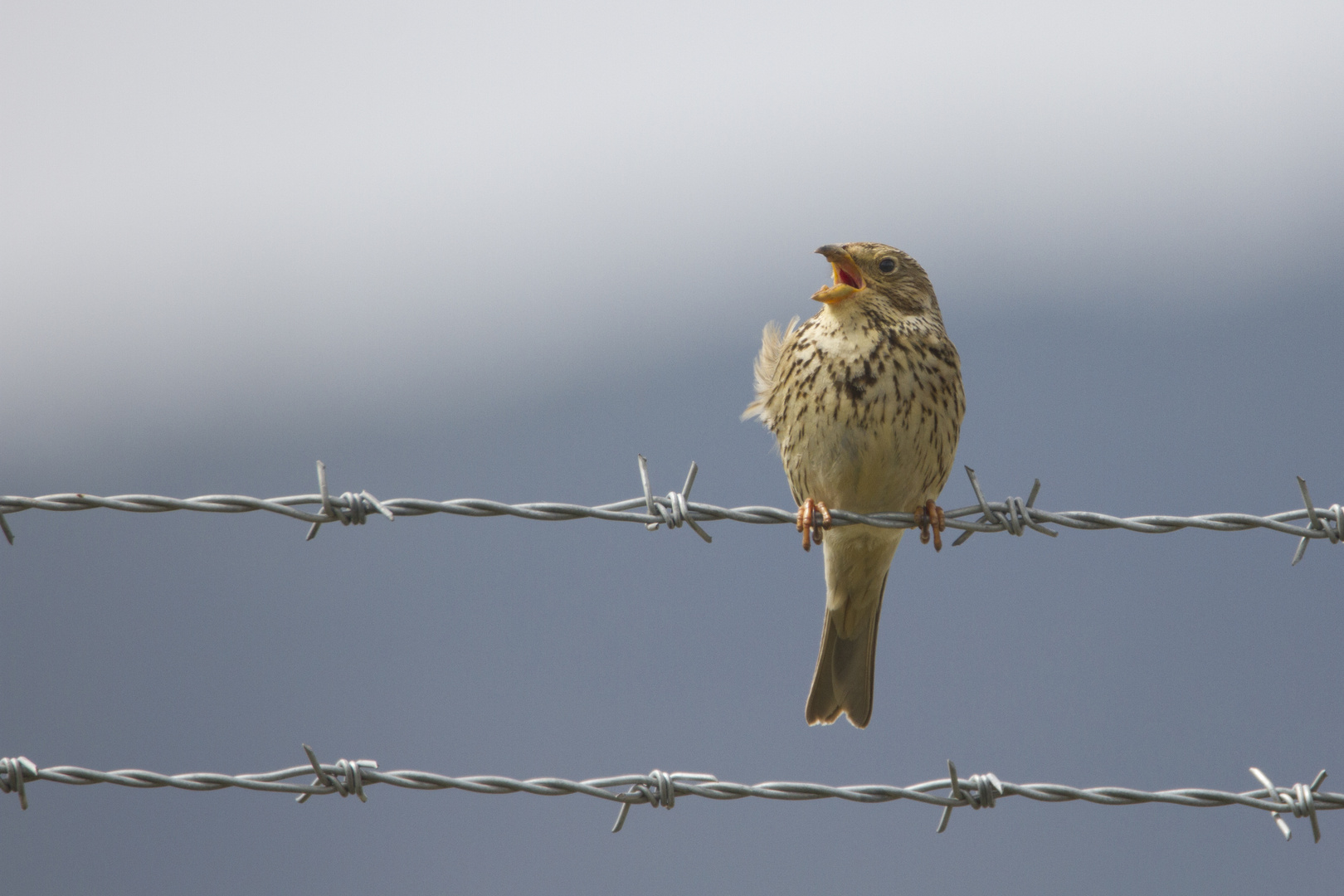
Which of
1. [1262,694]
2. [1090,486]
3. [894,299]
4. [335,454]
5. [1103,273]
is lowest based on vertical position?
[894,299]

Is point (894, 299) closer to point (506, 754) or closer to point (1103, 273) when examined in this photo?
point (506, 754)

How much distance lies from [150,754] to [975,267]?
46390 millimetres

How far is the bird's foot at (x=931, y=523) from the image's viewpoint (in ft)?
13.8

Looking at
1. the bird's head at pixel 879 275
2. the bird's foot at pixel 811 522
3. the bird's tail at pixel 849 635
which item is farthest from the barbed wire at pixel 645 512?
the bird's head at pixel 879 275

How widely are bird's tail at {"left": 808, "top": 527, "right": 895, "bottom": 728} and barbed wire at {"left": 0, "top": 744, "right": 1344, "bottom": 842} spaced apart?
1442mm

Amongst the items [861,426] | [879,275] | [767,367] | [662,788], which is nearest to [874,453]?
[861,426]

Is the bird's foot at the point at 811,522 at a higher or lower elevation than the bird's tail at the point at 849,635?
higher

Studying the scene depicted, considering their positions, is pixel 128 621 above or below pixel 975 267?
below

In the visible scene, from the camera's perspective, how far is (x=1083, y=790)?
10.1 feet

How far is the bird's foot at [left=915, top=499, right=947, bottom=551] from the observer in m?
4.21

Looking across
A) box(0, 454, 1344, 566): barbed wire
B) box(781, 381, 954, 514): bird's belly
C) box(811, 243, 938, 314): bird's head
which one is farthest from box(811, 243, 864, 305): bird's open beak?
box(0, 454, 1344, 566): barbed wire

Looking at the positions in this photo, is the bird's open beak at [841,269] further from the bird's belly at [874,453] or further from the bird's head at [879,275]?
the bird's belly at [874,453]

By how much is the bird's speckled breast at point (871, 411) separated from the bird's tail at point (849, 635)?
27cm

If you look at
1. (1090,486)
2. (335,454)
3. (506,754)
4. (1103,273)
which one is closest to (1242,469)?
(1090,486)
